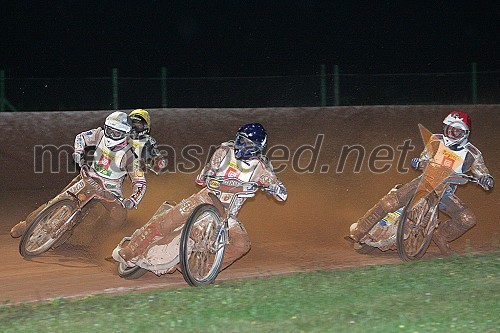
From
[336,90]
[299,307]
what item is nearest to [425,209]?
[299,307]

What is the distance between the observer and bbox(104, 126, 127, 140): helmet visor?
12.7 metres

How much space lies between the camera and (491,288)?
10078 millimetres

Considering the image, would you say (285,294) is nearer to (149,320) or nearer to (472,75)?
(149,320)

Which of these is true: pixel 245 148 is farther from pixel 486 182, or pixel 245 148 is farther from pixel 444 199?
pixel 486 182

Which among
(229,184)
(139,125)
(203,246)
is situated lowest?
(203,246)

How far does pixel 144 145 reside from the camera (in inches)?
521

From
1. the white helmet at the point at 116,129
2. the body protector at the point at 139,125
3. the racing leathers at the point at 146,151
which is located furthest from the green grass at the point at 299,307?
the body protector at the point at 139,125

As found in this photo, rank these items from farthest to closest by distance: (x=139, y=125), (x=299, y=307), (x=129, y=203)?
1. (x=139, y=125)
2. (x=129, y=203)
3. (x=299, y=307)

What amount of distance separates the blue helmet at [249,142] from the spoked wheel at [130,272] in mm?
1894

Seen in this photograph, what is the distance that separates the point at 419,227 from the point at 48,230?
525cm

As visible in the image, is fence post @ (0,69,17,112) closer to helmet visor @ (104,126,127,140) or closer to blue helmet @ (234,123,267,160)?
helmet visor @ (104,126,127,140)

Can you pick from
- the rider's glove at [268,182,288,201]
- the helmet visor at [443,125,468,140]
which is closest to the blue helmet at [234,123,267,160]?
the rider's glove at [268,182,288,201]

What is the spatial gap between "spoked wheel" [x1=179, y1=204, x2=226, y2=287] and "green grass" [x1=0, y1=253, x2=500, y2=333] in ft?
0.91

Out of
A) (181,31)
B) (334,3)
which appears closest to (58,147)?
(181,31)
